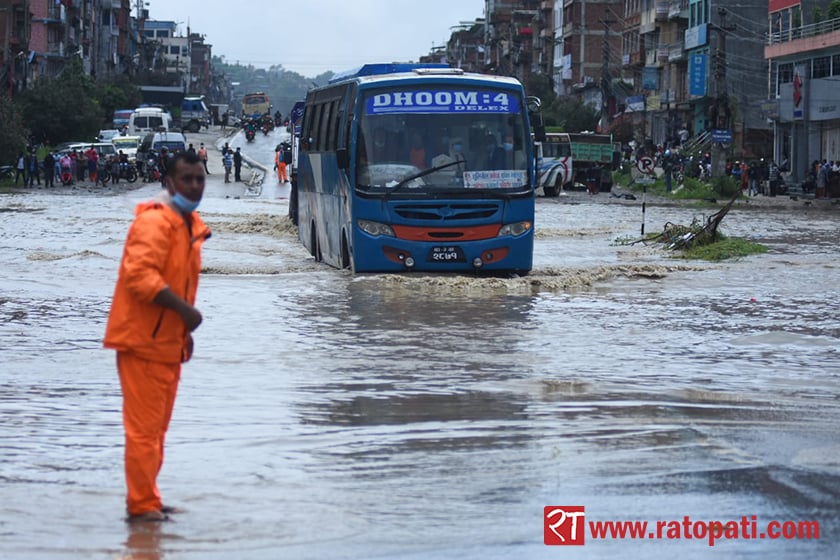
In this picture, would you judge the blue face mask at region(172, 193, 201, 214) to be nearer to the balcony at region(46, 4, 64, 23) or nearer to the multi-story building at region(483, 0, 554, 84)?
the balcony at region(46, 4, 64, 23)

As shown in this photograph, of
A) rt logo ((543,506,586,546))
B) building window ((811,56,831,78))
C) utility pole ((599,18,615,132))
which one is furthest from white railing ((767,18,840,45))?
rt logo ((543,506,586,546))

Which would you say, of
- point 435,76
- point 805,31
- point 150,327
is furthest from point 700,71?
point 150,327

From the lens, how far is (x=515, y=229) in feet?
67.9

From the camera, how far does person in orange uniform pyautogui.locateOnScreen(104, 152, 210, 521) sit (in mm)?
7023

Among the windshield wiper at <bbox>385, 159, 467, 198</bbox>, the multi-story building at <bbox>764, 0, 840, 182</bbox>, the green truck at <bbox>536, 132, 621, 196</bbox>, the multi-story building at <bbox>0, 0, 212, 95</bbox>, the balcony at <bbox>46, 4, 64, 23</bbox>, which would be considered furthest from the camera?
the balcony at <bbox>46, 4, 64, 23</bbox>

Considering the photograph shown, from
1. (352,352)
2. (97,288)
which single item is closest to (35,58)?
(97,288)

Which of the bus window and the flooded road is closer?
the flooded road

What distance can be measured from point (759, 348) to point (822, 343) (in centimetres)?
84

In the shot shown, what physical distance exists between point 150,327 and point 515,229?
1388 centimetres

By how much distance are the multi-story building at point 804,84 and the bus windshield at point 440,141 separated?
4397 cm

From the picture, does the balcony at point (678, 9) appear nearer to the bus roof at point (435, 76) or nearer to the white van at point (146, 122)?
the white van at point (146, 122)

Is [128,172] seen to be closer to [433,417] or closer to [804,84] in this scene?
[804,84]

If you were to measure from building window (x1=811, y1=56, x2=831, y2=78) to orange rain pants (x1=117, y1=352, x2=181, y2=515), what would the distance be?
60953mm

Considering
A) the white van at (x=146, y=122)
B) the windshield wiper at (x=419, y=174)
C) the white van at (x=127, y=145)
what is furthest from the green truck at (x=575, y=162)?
the windshield wiper at (x=419, y=174)
